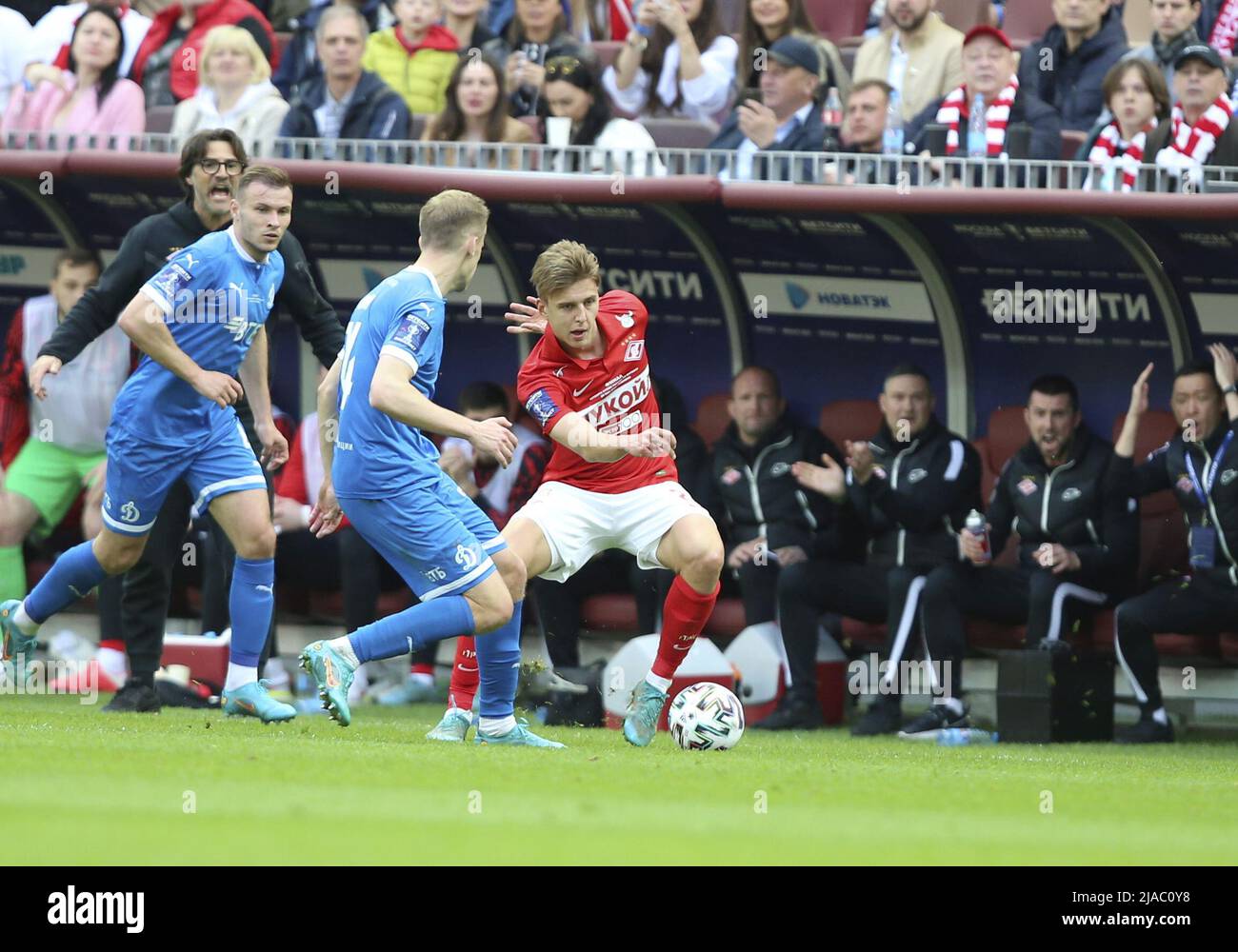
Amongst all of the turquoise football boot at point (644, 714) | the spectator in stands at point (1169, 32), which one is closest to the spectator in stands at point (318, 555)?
the turquoise football boot at point (644, 714)

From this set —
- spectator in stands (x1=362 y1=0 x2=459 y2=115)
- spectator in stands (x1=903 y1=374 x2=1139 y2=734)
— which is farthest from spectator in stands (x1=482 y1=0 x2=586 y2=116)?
spectator in stands (x1=903 y1=374 x2=1139 y2=734)

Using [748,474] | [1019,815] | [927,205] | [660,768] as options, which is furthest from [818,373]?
[1019,815]

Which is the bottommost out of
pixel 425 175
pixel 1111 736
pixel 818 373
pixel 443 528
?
pixel 1111 736

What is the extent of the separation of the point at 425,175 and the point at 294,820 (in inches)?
206

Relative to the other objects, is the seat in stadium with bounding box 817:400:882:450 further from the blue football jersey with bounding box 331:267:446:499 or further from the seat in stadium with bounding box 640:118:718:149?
the blue football jersey with bounding box 331:267:446:499

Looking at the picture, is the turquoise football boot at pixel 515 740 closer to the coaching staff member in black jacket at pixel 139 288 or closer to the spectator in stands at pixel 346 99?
the coaching staff member in black jacket at pixel 139 288

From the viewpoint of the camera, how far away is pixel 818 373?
37.2 ft

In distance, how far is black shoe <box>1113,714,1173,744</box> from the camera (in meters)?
9.83

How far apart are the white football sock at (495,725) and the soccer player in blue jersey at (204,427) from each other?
828 mm

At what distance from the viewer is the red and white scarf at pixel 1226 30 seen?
35.7 ft

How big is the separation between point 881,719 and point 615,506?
2452 mm

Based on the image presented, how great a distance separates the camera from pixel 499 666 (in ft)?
24.7

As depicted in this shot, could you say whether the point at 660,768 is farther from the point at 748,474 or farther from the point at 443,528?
the point at 748,474
